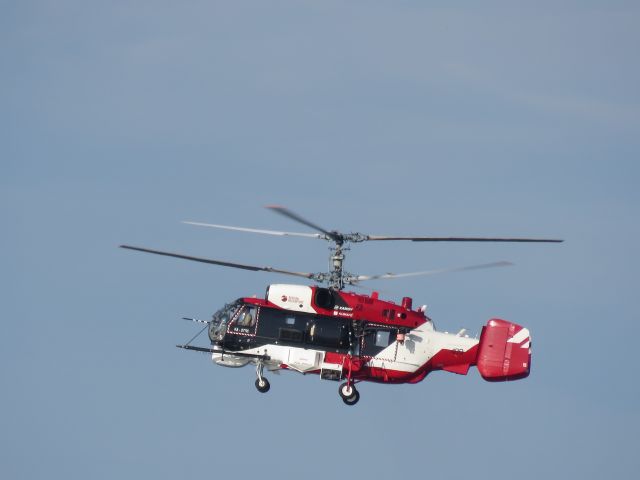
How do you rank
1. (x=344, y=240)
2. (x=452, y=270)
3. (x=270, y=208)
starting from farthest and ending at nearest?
(x=344, y=240) → (x=452, y=270) → (x=270, y=208)

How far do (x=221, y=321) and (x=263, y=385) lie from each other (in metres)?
2.20

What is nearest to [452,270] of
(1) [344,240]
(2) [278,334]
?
(1) [344,240]

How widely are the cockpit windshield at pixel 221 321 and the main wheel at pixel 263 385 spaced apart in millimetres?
1636

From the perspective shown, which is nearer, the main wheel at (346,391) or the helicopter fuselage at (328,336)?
the helicopter fuselage at (328,336)

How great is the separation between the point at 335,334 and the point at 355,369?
1145 mm

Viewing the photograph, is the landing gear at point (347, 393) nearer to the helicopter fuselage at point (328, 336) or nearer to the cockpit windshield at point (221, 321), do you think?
the helicopter fuselage at point (328, 336)

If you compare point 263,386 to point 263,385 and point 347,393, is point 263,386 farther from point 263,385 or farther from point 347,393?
point 347,393

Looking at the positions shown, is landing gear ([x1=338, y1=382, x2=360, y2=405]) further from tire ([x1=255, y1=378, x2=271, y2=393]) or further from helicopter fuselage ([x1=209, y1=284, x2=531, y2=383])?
tire ([x1=255, y1=378, x2=271, y2=393])

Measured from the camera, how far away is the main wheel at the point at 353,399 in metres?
37.8

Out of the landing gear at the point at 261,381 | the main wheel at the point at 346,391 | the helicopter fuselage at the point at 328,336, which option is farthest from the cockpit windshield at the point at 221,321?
the main wheel at the point at 346,391

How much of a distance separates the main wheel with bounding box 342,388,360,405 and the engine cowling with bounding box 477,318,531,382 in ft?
12.0

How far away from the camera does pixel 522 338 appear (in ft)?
127

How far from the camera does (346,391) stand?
37781mm

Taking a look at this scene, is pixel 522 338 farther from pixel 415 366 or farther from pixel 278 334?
pixel 278 334
